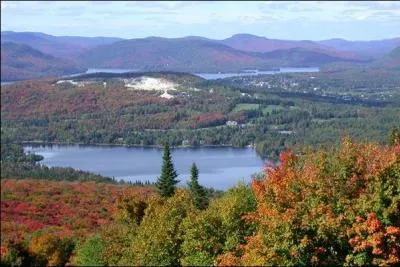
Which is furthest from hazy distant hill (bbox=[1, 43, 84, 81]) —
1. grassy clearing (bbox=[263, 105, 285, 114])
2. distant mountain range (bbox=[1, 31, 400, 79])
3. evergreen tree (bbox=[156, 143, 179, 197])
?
evergreen tree (bbox=[156, 143, 179, 197])

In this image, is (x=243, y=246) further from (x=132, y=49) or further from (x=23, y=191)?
(x=132, y=49)

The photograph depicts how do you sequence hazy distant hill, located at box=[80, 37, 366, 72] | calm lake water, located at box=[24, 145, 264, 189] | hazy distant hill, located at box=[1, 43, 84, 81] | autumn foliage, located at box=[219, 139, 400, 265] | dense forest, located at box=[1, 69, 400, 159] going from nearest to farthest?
autumn foliage, located at box=[219, 139, 400, 265] < calm lake water, located at box=[24, 145, 264, 189] < dense forest, located at box=[1, 69, 400, 159] < hazy distant hill, located at box=[1, 43, 84, 81] < hazy distant hill, located at box=[80, 37, 366, 72]

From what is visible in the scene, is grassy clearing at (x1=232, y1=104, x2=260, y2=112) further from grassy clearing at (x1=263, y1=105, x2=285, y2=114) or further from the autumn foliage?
the autumn foliage

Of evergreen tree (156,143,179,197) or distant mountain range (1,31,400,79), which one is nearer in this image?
evergreen tree (156,143,179,197)

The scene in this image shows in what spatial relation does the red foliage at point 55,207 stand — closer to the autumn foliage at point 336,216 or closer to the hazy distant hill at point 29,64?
the autumn foliage at point 336,216

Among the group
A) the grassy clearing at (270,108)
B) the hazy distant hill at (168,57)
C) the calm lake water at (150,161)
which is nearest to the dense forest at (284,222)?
the calm lake water at (150,161)
